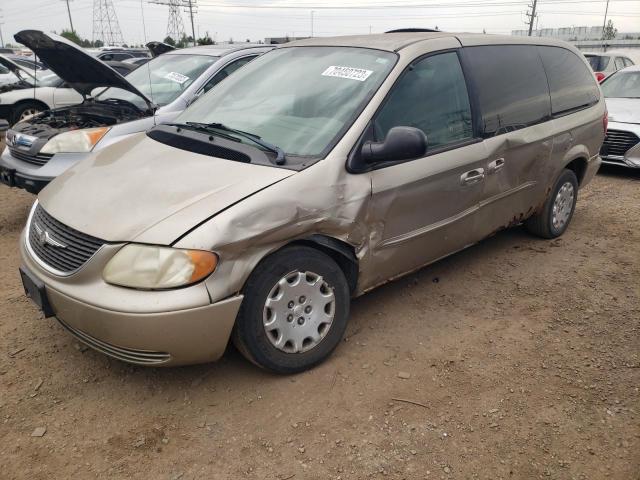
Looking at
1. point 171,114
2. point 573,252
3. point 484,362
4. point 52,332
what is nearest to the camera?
point 484,362

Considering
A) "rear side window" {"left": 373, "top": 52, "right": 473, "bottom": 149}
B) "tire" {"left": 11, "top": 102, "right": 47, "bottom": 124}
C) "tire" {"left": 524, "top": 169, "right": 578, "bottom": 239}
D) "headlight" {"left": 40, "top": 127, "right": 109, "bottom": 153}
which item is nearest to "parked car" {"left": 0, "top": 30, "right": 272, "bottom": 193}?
"headlight" {"left": 40, "top": 127, "right": 109, "bottom": 153}

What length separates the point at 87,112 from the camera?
219 inches

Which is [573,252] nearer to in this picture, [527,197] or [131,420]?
[527,197]

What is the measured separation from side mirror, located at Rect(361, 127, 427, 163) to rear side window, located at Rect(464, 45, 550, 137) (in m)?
1.02

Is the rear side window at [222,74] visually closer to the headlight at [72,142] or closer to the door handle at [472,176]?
the headlight at [72,142]

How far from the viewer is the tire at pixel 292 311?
8.54ft

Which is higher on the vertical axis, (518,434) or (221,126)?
(221,126)

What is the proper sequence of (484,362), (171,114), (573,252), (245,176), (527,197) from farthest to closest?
1. (171,114)
2. (573,252)
3. (527,197)
4. (484,362)
5. (245,176)

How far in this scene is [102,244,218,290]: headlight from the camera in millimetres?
2361

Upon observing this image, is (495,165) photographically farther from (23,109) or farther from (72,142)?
(23,109)

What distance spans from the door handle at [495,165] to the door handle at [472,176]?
10 cm

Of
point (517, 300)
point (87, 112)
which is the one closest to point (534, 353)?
point (517, 300)

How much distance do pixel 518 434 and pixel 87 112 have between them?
16.6 feet

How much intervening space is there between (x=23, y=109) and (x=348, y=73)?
8.21 metres
